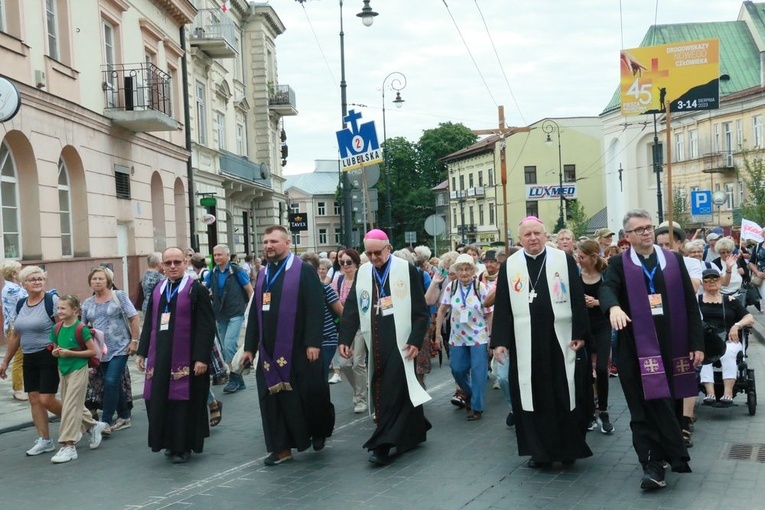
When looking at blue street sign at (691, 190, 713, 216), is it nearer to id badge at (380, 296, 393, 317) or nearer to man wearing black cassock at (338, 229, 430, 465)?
man wearing black cassock at (338, 229, 430, 465)

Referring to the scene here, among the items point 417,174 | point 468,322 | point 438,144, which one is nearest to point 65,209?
point 468,322

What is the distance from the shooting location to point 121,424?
10094mm

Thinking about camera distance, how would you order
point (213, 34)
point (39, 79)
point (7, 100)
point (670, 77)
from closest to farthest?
point (7, 100), point (39, 79), point (213, 34), point (670, 77)

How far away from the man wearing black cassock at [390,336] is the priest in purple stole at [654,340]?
187 centimetres

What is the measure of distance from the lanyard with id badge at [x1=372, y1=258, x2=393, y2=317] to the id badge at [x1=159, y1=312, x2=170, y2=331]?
1795 mm

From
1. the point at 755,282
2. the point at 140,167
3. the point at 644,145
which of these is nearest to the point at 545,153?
the point at 644,145

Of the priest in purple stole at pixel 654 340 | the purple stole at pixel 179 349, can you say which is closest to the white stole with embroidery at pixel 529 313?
the priest in purple stole at pixel 654 340

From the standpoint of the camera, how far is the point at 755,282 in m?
17.2

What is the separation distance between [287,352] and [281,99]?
39.0m

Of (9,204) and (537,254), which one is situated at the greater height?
(9,204)

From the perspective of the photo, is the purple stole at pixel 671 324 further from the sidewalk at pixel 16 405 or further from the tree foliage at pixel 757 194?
the tree foliage at pixel 757 194

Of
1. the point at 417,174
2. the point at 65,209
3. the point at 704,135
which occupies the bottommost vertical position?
the point at 65,209

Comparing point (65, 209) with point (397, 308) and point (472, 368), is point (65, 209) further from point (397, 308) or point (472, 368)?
point (397, 308)

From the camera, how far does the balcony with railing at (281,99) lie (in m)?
45.7
